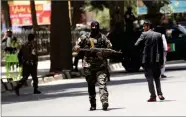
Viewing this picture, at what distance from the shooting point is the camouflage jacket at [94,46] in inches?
497

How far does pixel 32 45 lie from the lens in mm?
18562

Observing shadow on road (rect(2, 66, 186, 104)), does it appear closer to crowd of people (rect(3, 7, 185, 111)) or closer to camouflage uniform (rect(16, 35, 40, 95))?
camouflage uniform (rect(16, 35, 40, 95))

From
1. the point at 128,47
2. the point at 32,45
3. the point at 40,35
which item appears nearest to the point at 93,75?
the point at 32,45

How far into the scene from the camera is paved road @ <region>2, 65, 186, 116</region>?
12367 mm

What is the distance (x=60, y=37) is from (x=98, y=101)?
11.5 meters

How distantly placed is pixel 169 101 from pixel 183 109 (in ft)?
5.21

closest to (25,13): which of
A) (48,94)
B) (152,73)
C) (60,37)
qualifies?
(60,37)

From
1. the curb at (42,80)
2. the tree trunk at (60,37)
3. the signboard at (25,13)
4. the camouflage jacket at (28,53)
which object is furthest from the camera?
the signboard at (25,13)

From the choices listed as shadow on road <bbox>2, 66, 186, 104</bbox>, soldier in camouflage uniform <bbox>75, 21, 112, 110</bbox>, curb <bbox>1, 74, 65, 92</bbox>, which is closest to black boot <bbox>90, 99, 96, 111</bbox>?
soldier in camouflage uniform <bbox>75, 21, 112, 110</bbox>

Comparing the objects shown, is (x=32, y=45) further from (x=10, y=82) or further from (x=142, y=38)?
(x=142, y=38)

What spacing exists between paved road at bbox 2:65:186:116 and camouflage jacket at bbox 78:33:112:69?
37.2 inches

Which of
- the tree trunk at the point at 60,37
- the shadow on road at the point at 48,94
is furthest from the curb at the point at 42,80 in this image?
the tree trunk at the point at 60,37

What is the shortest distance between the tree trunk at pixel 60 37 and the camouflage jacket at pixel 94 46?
13380 mm

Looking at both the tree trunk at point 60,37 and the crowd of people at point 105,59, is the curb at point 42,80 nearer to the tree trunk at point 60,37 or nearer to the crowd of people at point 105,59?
the tree trunk at point 60,37
